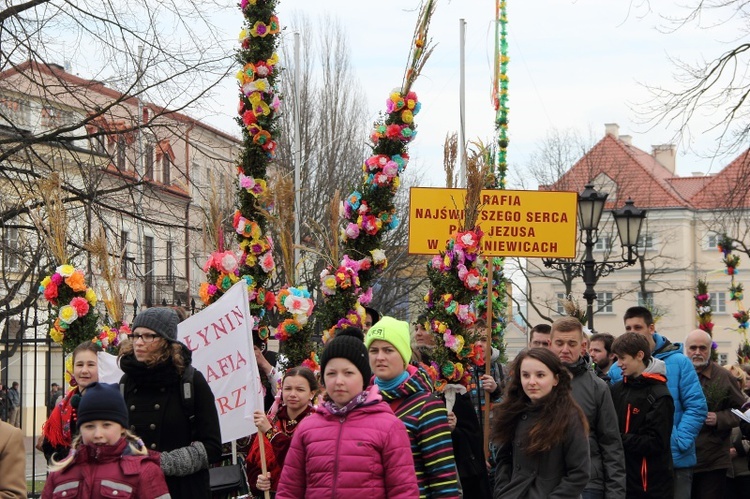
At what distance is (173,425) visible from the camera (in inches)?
254

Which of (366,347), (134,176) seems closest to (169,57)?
(134,176)

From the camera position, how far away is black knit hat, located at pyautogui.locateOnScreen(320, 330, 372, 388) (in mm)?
5676

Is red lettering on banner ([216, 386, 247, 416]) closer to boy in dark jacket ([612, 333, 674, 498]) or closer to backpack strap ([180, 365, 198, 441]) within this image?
backpack strap ([180, 365, 198, 441])

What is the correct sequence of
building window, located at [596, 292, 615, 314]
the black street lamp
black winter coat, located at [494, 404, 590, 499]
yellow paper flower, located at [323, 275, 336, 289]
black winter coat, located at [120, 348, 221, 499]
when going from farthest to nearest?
building window, located at [596, 292, 615, 314]
the black street lamp
yellow paper flower, located at [323, 275, 336, 289]
black winter coat, located at [494, 404, 590, 499]
black winter coat, located at [120, 348, 221, 499]

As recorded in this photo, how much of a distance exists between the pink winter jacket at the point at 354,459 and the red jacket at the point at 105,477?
0.65m

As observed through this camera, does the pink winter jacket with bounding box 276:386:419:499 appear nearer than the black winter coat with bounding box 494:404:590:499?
Yes

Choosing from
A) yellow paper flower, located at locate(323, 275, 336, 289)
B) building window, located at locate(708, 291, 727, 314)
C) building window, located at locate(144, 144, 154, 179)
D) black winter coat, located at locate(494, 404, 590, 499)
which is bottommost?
black winter coat, located at locate(494, 404, 590, 499)

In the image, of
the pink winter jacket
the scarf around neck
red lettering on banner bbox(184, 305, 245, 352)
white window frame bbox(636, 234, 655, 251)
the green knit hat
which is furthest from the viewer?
white window frame bbox(636, 234, 655, 251)

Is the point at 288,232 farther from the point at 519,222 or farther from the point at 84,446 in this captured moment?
the point at 84,446

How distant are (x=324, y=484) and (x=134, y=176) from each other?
33.2 feet

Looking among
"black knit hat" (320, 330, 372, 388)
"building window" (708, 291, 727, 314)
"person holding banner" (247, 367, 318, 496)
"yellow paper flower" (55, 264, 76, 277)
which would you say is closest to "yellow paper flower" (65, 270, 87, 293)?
"yellow paper flower" (55, 264, 76, 277)

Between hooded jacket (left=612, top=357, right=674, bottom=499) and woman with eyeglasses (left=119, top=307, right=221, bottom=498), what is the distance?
3.48 m

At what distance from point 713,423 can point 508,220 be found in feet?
10.1

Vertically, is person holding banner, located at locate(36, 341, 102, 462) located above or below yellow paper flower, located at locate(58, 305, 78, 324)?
below
